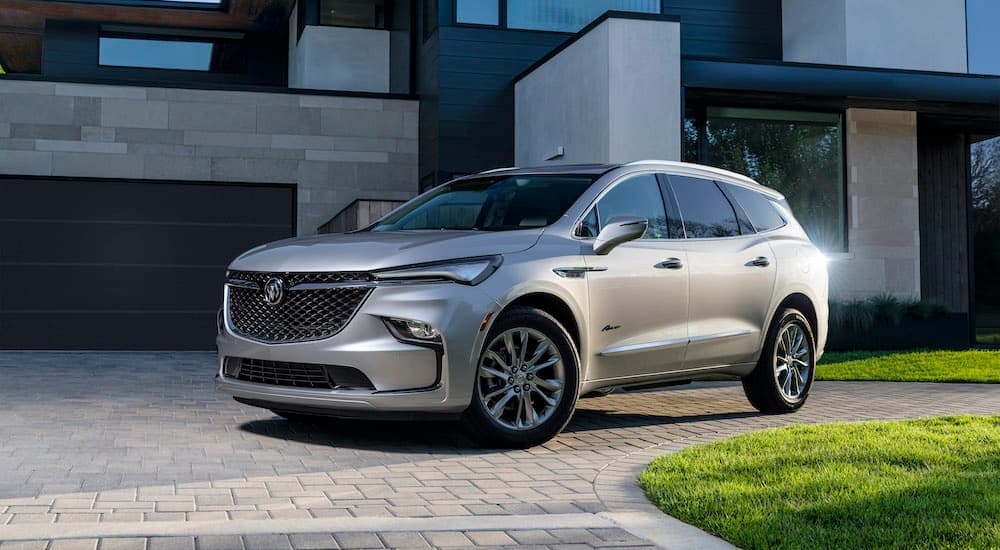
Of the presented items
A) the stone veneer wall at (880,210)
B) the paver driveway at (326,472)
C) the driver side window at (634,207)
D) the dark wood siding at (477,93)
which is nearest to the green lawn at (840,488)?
the paver driveway at (326,472)

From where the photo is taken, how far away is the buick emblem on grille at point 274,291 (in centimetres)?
680

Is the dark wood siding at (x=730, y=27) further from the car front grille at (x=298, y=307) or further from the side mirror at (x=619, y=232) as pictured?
the car front grille at (x=298, y=307)

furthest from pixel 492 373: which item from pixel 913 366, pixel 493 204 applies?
pixel 913 366

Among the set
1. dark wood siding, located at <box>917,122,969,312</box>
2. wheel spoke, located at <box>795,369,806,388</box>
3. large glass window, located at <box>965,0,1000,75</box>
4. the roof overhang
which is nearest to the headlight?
wheel spoke, located at <box>795,369,806,388</box>

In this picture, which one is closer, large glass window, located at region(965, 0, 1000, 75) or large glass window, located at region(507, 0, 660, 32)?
large glass window, located at region(507, 0, 660, 32)

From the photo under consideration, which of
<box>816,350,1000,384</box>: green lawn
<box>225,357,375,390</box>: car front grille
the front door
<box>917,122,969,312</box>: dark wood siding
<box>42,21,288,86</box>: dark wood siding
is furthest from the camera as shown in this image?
<box>42,21,288,86</box>: dark wood siding

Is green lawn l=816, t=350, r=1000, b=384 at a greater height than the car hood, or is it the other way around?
the car hood

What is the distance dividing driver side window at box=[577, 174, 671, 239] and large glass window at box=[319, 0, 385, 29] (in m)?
12.9

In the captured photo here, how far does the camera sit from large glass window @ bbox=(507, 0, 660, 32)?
17.2 m

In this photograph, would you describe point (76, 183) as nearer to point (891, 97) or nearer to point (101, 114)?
point (101, 114)

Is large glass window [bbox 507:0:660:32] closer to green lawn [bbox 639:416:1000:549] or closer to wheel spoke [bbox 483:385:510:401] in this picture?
green lawn [bbox 639:416:1000:549]

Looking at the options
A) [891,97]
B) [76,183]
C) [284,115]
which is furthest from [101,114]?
[891,97]

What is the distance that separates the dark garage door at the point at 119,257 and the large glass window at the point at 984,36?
12.0m

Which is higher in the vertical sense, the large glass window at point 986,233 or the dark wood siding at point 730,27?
the dark wood siding at point 730,27
